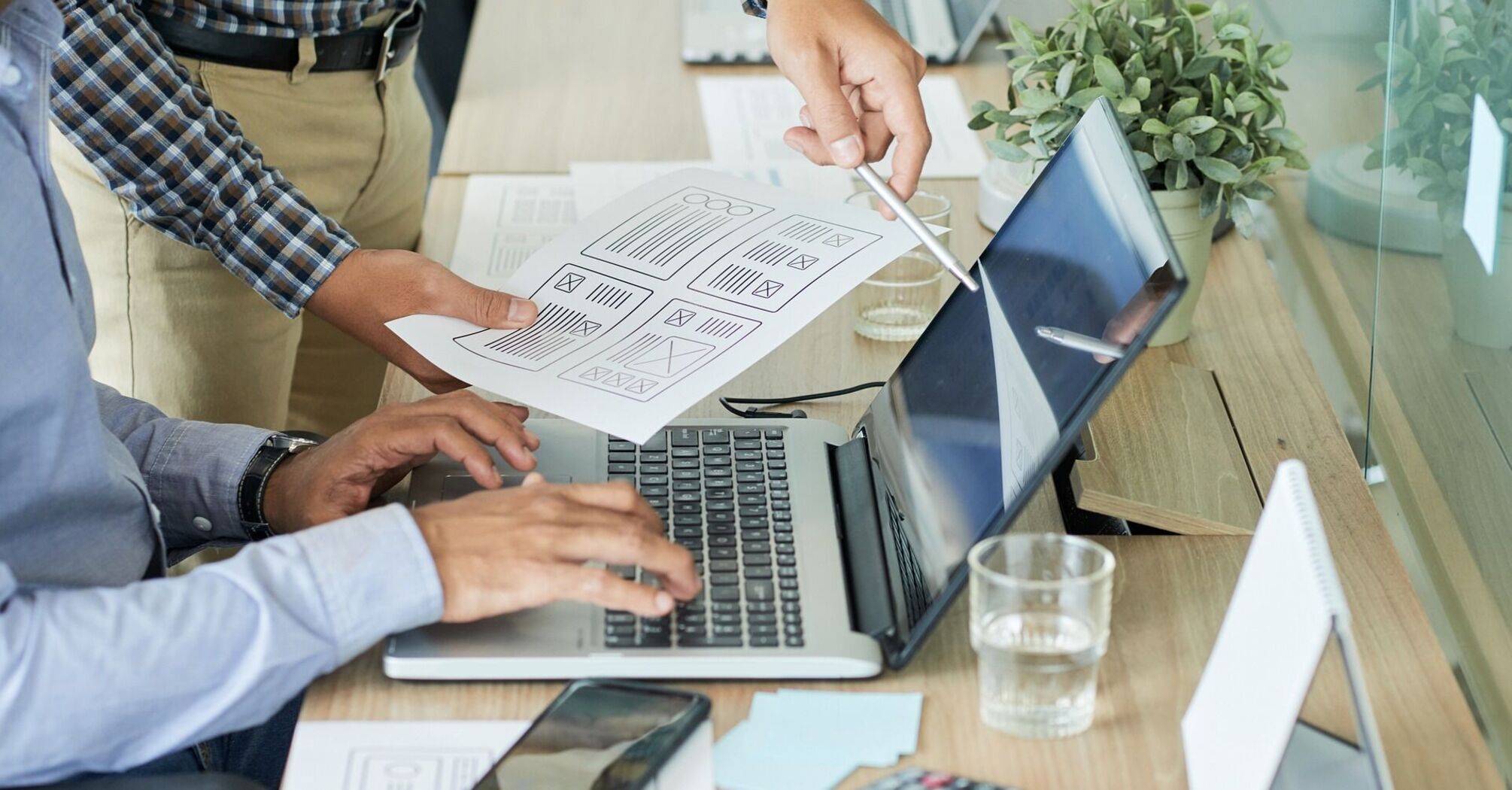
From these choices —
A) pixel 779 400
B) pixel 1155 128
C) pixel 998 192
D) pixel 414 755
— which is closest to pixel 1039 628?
pixel 414 755

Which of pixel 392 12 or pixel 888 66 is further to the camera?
pixel 392 12

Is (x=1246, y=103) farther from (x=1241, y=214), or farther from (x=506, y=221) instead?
(x=506, y=221)

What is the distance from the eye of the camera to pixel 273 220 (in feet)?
4.34

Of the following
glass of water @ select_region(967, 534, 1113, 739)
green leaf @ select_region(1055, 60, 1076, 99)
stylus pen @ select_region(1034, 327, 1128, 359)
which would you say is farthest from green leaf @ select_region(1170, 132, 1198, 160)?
glass of water @ select_region(967, 534, 1113, 739)

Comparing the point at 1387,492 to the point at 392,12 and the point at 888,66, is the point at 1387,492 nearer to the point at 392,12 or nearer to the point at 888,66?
the point at 888,66

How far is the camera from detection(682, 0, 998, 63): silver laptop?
204cm

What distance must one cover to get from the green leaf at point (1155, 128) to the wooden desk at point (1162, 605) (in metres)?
0.19

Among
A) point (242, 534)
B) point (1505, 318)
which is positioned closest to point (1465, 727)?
point (1505, 318)

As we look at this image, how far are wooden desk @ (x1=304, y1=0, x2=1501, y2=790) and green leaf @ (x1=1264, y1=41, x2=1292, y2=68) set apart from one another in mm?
232

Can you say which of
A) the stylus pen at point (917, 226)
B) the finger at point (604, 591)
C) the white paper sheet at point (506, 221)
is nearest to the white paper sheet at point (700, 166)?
the white paper sheet at point (506, 221)

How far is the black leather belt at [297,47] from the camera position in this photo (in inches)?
57.5

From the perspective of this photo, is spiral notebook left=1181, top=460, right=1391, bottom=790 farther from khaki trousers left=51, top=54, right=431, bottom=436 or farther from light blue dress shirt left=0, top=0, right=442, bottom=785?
khaki trousers left=51, top=54, right=431, bottom=436

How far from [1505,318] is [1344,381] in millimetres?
452

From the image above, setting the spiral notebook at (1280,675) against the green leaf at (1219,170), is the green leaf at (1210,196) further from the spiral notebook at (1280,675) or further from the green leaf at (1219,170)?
the spiral notebook at (1280,675)
